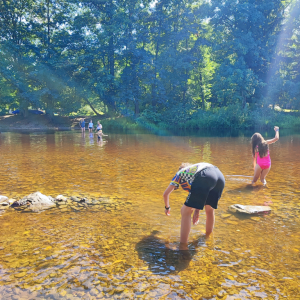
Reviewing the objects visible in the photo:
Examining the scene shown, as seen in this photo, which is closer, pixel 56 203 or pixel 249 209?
pixel 249 209

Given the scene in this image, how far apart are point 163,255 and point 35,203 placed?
12.1ft

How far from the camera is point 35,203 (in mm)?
6727

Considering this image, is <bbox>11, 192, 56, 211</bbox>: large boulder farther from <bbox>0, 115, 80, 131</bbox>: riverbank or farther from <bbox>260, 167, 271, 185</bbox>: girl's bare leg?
<bbox>0, 115, 80, 131</bbox>: riverbank

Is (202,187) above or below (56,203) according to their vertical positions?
above

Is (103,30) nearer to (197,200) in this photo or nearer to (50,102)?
(50,102)

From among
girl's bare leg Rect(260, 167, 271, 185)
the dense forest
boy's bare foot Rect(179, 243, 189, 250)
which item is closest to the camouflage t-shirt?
boy's bare foot Rect(179, 243, 189, 250)

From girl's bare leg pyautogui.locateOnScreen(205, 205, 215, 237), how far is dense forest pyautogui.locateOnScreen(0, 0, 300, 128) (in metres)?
35.7

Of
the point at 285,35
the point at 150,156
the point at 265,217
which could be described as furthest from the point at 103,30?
the point at 265,217

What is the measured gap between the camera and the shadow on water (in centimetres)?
423

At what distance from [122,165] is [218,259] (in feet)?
27.3

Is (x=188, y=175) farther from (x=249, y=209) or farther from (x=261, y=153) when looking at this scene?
(x=261, y=153)

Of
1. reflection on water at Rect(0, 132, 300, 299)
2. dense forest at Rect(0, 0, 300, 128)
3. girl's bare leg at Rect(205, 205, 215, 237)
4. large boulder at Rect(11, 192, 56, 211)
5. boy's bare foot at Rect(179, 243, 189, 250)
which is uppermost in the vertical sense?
dense forest at Rect(0, 0, 300, 128)

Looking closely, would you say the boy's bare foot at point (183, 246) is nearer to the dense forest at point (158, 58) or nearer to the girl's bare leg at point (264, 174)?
the girl's bare leg at point (264, 174)

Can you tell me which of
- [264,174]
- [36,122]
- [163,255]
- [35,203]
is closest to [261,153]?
[264,174]
